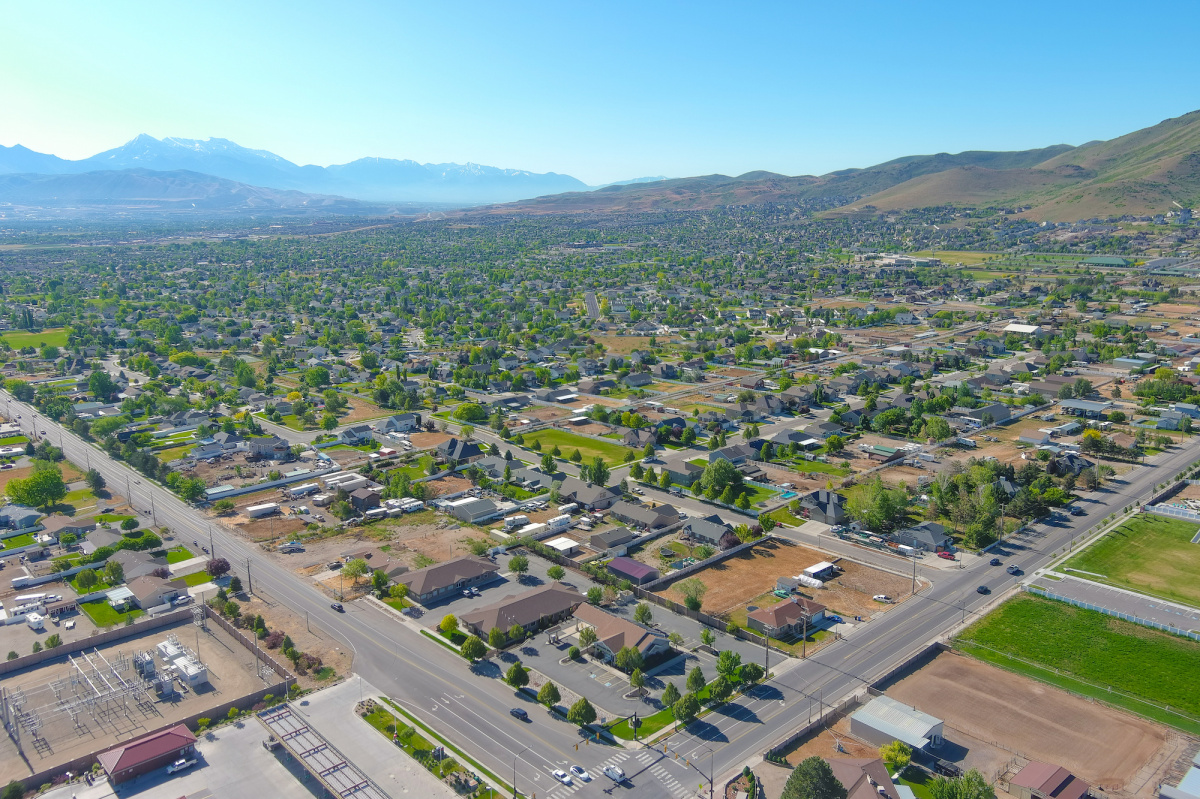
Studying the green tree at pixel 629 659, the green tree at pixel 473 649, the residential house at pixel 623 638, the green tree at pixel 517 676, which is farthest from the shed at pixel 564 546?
the green tree at pixel 517 676

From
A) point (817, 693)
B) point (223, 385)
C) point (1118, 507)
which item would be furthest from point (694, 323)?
point (817, 693)

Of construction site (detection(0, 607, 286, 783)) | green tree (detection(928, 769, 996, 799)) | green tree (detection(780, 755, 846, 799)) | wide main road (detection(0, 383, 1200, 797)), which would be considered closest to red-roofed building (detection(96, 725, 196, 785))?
construction site (detection(0, 607, 286, 783))

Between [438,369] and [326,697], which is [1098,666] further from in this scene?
[438,369]

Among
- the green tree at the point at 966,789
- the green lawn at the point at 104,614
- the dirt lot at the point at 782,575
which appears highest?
the green tree at the point at 966,789

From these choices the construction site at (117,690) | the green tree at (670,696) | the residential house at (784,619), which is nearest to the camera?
the construction site at (117,690)

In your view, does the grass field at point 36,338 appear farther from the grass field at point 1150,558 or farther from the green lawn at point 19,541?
the grass field at point 1150,558

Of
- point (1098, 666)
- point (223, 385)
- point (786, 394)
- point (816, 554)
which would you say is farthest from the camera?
point (223, 385)
